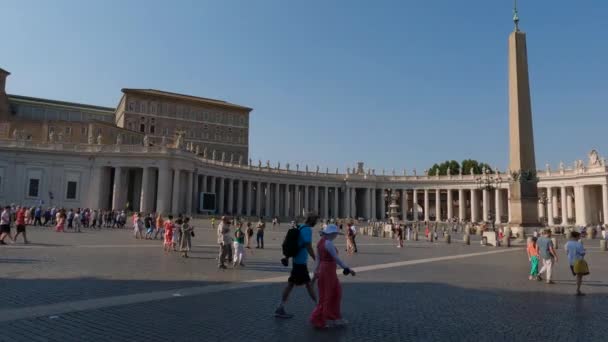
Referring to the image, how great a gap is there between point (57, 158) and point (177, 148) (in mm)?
13455

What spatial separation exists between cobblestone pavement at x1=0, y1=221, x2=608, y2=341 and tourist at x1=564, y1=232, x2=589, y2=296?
447mm

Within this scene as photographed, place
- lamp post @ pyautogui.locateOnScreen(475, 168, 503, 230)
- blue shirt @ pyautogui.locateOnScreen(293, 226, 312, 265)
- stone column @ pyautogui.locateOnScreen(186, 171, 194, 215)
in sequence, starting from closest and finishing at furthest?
blue shirt @ pyautogui.locateOnScreen(293, 226, 312, 265), lamp post @ pyautogui.locateOnScreen(475, 168, 503, 230), stone column @ pyautogui.locateOnScreen(186, 171, 194, 215)

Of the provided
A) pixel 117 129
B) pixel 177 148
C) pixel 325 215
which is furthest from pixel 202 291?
pixel 325 215

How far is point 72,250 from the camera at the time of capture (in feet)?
56.6

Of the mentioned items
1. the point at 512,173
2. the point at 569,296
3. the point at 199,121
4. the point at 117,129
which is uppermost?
the point at 199,121

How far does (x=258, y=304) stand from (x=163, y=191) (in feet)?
153

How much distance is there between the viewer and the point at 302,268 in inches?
289

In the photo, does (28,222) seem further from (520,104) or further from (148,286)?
(520,104)

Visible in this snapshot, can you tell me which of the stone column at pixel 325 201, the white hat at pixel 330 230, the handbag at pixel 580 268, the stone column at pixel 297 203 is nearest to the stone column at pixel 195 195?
the stone column at pixel 297 203

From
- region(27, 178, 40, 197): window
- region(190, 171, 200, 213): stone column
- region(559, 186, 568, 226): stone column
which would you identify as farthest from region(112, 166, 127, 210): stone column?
region(559, 186, 568, 226): stone column

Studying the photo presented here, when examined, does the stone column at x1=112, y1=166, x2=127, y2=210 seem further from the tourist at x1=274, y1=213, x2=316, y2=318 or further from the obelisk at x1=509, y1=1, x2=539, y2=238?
the tourist at x1=274, y1=213, x2=316, y2=318

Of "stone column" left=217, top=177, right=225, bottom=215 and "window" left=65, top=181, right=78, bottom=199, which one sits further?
"stone column" left=217, top=177, right=225, bottom=215

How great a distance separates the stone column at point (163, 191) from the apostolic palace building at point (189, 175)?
12 centimetres

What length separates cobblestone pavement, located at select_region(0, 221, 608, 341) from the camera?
625cm
